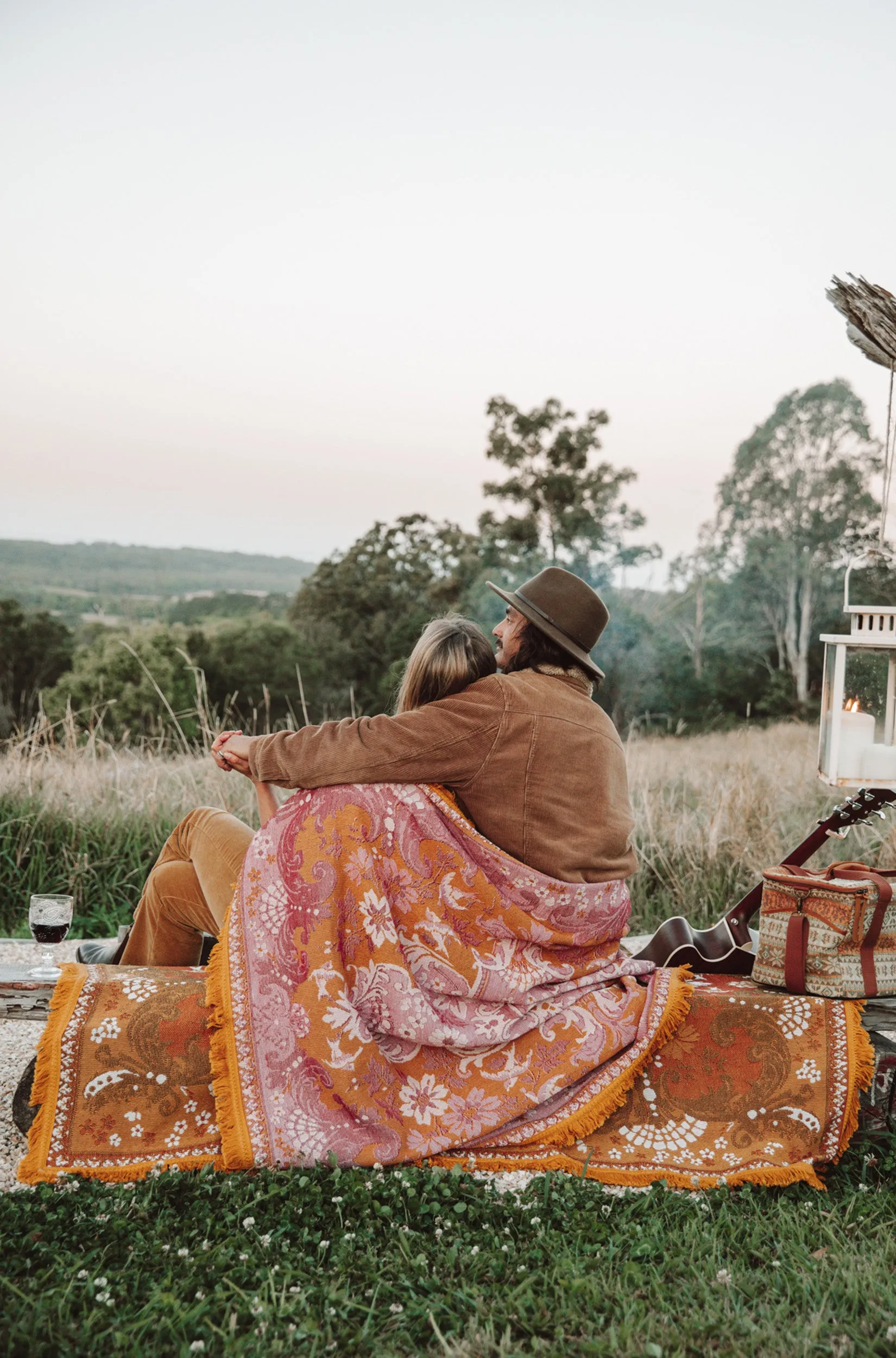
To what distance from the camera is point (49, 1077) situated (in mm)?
2553

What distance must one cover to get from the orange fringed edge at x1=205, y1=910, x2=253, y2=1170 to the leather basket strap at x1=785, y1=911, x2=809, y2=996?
1479 millimetres

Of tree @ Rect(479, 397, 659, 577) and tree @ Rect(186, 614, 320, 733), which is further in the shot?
tree @ Rect(479, 397, 659, 577)

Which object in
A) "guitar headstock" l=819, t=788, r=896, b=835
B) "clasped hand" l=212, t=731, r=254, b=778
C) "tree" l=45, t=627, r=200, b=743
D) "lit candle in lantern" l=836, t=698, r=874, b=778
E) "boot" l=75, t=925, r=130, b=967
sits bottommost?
"tree" l=45, t=627, r=200, b=743

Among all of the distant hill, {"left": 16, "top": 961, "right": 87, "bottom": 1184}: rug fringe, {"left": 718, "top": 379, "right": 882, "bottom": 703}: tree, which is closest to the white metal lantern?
{"left": 16, "top": 961, "right": 87, "bottom": 1184}: rug fringe

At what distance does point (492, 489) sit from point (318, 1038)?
1417 centimetres

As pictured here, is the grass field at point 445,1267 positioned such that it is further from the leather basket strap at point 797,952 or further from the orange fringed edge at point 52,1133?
the leather basket strap at point 797,952

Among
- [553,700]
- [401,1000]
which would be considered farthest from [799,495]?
[401,1000]

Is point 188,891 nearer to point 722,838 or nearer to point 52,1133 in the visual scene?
point 52,1133

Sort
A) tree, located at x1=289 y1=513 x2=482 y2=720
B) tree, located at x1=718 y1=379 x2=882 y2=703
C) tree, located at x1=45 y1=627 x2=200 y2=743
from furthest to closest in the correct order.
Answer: tree, located at x1=718 y1=379 x2=882 y2=703 → tree, located at x1=289 y1=513 x2=482 y2=720 → tree, located at x1=45 y1=627 x2=200 y2=743

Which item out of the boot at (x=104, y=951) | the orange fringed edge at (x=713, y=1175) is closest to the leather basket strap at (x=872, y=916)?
the orange fringed edge at (x=713, y=1175)

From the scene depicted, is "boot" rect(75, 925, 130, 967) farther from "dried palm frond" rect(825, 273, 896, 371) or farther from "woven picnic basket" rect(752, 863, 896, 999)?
"dried palm frond" rect(825, 273, 896, 371)

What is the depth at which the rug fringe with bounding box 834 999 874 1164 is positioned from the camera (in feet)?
8.77

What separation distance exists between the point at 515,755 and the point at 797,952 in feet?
3.10

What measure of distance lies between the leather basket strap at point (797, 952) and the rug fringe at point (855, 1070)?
142mm
